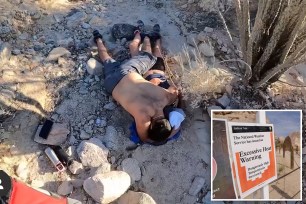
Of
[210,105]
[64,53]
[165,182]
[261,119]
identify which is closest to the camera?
[261,119]

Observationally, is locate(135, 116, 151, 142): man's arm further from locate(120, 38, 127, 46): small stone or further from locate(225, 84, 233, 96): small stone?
locate(120, 38, 127, 46): small stone

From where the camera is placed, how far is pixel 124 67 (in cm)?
432

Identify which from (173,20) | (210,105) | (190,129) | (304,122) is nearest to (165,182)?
(190,129)

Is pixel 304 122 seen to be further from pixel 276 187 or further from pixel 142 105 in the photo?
pixel 142 105

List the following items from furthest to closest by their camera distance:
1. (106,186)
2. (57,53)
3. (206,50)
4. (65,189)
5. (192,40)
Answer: (192,40), (206,50), (57,53), (65,189), (106,186)

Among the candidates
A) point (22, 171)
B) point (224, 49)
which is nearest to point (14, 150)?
point (22, 171)

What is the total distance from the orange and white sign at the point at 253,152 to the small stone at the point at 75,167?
1.29 meters

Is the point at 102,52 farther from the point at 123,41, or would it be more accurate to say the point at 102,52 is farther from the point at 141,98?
the point at 141,98

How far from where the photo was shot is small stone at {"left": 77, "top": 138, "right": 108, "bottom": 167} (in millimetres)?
3924

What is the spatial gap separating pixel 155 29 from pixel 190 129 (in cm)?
117

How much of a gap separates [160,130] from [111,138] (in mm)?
456

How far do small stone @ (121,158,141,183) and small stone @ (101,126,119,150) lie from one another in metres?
0.16

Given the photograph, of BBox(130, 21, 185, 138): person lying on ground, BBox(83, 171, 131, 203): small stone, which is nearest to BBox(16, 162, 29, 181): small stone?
BBox(83, 171, 131, 203): small stone

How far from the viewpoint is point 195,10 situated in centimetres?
505
